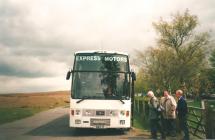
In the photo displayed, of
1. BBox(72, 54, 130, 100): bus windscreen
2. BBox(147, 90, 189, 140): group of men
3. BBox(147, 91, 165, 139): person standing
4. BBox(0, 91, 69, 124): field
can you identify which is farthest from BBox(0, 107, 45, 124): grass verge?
BBox(147, 91, 165, 139): person standing

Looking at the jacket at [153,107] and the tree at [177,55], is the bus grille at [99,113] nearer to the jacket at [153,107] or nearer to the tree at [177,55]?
the jacket at [153,107]

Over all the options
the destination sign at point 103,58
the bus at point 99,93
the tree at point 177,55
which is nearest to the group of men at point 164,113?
the bus at point 99,93

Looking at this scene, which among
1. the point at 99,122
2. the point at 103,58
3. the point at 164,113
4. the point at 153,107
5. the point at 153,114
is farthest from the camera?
the point at 103,58

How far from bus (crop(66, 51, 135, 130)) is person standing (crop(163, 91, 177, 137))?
6.72ft

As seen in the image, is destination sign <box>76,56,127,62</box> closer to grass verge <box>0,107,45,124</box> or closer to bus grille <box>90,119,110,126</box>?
bus grille <box>90,119,110,126</box>

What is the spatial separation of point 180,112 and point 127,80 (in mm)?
3749

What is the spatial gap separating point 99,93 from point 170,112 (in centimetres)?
334

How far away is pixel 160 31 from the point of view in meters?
66.4

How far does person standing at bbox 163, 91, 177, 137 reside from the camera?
16.9 meters

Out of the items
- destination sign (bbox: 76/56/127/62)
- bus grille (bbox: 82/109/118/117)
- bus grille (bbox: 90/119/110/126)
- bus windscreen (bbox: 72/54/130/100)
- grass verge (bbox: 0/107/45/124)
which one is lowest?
grass verge (bbox: 0/107/45/124)

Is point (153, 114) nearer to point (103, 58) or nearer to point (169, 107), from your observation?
point (169, 107)

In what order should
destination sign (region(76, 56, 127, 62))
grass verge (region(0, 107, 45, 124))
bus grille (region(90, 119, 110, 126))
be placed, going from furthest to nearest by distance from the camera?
grass verge (region(0, 107, 45, 124)), destination sign (region(76, 56, 127, 62)), bus grille (region(90, 119, 110, 126))

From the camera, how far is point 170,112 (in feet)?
55.5

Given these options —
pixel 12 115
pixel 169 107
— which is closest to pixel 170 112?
pixel 169 107
